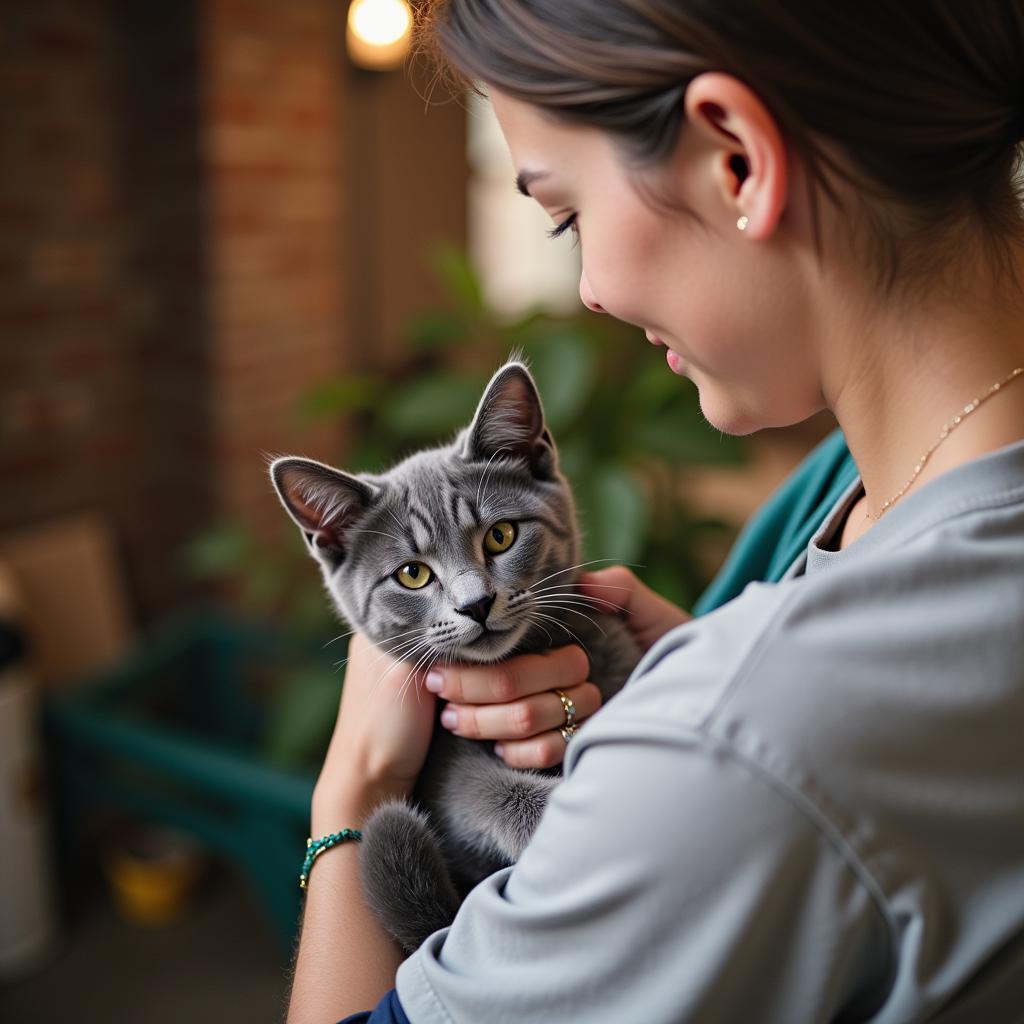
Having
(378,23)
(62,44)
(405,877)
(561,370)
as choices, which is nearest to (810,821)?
(405,877)

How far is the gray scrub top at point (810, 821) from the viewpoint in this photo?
21.9 inches

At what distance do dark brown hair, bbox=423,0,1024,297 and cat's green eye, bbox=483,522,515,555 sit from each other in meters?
0.47

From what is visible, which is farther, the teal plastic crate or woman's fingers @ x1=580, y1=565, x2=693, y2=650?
the teal plastic crate

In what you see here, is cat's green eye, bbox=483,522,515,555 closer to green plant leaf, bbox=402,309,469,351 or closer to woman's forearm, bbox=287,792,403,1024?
woman's forearm, bbox=287,792,403,1024

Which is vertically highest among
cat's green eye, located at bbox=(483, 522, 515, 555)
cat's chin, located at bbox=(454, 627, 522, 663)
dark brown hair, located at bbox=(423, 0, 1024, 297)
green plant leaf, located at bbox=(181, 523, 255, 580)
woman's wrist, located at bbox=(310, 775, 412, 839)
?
dark brown hair, located at bbox=(423, 0, 1024, 297)

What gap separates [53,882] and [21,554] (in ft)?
2.68

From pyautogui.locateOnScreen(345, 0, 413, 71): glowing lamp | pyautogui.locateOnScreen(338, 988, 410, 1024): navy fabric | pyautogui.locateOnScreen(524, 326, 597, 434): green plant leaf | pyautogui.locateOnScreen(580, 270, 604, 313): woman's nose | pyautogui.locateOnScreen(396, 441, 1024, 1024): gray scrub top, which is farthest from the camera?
pyautogui.locateOnScreen(345, 0, 413, 71): glowing lamp

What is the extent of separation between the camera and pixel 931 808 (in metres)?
0.57

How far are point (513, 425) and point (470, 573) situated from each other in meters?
0.16

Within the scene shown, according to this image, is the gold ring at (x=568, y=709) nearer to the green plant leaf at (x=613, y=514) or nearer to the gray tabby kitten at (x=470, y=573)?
the gray tabby kitten at (x=470, y=573)

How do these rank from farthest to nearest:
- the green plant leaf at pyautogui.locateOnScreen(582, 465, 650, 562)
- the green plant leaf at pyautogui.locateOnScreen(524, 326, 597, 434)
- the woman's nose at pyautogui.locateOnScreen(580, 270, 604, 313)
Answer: the green plant leaf at pyautogui.locateOnScreen(524, 326, 597, 434) < the green plant leaf at pyautogui.locateOnScreen(582, 465, 650, 562) < the woman's nose at pyautogui.locateOnScreen(580, 270, 604, 313)

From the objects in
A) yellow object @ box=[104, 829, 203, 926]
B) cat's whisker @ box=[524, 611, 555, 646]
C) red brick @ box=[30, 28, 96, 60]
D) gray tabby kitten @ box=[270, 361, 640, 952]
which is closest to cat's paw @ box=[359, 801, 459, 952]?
gray tabby kitten @ box=[270, 361, 640, 952]

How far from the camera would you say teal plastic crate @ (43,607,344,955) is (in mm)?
2176

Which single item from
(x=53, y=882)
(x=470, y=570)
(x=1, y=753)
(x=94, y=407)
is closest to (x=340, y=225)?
(x=94, y=407)
